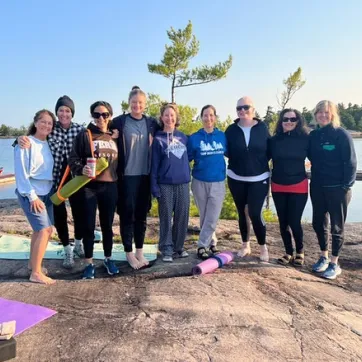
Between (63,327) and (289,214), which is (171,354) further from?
(289,214)

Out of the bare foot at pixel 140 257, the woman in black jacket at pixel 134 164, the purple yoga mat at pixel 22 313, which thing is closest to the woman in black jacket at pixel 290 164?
the woman in black jacket at pixel 134 164

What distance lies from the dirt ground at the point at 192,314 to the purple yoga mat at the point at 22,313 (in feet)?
0.21

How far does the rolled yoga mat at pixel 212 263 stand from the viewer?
411cm

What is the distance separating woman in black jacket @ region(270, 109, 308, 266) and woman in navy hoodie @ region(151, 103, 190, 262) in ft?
3.31

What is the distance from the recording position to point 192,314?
3.16m

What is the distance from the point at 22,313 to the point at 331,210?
324cm

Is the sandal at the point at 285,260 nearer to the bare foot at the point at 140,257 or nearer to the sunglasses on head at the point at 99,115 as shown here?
the bare foot at the point at 140,257

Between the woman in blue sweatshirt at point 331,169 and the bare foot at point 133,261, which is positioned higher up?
the woman in blue sweatshirt at point 331,169

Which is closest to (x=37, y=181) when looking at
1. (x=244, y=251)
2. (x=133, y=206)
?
(x=133, y=206)

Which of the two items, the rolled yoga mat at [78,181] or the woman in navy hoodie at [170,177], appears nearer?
the rolled yoga mat at [78,181]

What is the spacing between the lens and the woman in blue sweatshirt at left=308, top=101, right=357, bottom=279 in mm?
4168

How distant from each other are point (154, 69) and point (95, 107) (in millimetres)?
8029

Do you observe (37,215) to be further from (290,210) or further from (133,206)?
(290,210)

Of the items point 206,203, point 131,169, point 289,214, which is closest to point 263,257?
point 289,214
